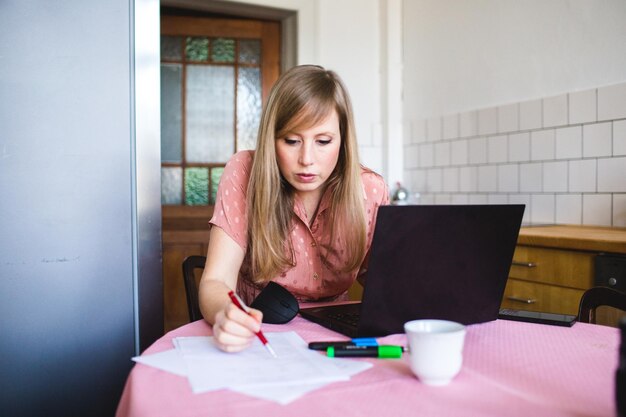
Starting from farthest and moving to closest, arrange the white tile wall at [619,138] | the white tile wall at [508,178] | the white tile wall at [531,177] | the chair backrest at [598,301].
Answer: the white tile wall at [508,178], the white tile wall at [531,177], the white tile wall at [619,138], the chair backrest at [598,301]

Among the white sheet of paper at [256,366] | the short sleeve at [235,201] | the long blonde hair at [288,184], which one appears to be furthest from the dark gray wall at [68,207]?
the white sheet of paper at [256,366]

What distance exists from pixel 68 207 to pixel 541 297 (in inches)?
63.3

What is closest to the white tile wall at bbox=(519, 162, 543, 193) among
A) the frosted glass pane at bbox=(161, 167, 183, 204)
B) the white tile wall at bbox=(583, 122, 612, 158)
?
the white tile wall at bbox=(583, 122, 612, 158)

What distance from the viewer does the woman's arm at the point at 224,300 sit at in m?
0.88

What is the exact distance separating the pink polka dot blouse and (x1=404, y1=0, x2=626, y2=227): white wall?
1.29 m

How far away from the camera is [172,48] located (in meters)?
3.70

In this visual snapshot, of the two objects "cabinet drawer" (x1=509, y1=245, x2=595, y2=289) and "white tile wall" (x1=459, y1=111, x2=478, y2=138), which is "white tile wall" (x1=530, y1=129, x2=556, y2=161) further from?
"cabinet drawer" (x1=509, y1=245, x2=595, y2=289)

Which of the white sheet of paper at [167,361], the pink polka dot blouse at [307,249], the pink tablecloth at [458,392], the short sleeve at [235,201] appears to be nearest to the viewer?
the pink tablecloth at [458,392]

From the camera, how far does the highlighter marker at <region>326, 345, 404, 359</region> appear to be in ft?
2.80

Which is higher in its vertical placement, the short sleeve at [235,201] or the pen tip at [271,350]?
the short sleeve at [235,201]

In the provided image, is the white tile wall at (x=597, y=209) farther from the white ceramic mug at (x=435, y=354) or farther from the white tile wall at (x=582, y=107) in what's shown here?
the white ceramic mug at (x=435, y=354)

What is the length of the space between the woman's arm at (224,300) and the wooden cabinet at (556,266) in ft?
3.82

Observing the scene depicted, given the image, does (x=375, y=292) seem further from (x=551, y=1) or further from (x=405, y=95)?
(x=405, y=95)

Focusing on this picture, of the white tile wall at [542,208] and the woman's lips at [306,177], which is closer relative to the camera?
the woman's lips at [306,177]
